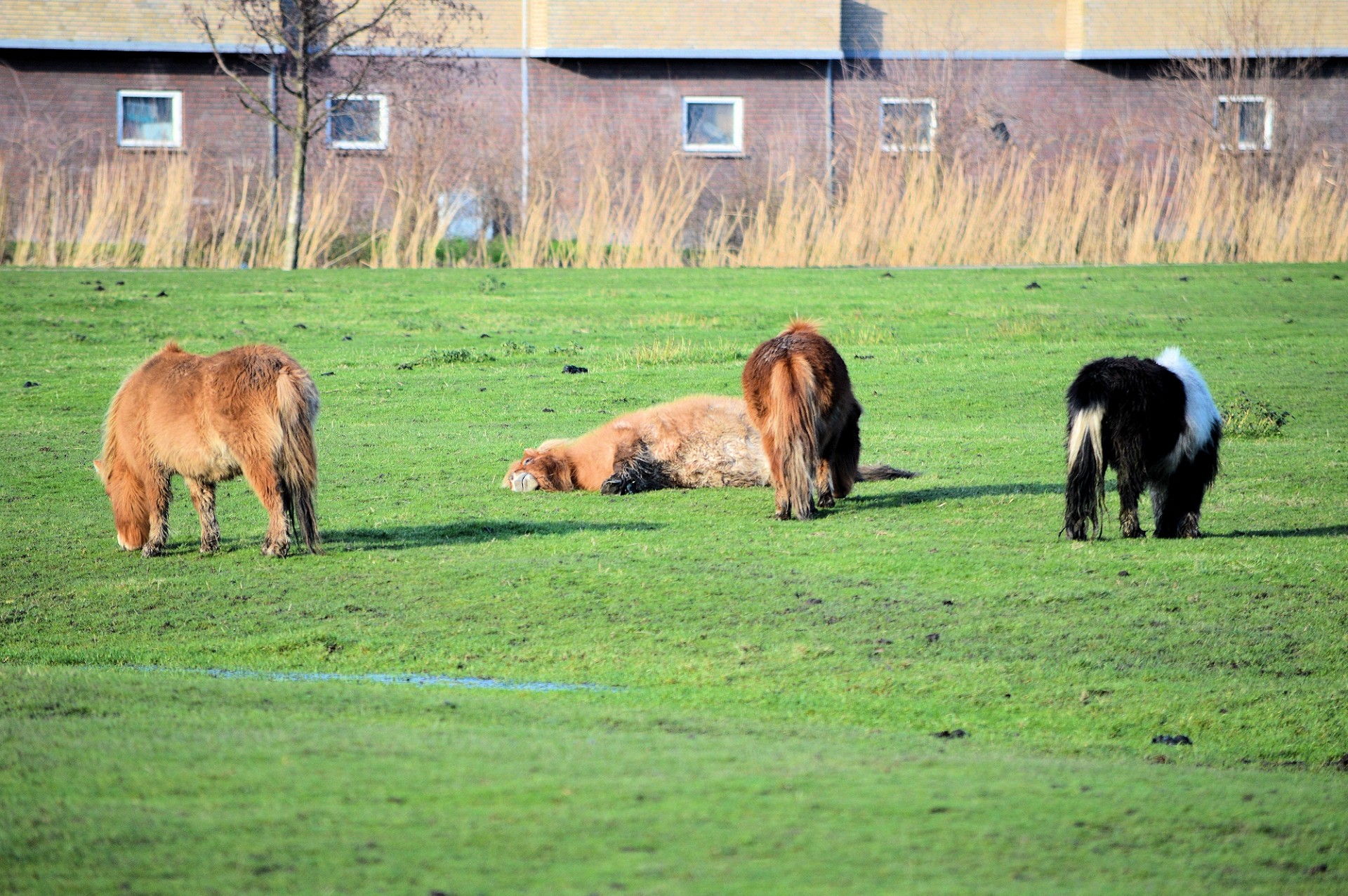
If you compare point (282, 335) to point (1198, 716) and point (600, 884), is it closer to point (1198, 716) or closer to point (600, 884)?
point (1198, 716)

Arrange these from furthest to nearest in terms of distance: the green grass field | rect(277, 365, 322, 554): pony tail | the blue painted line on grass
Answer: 1. rect(277, 365, 322, 554): pony tail
2. the blue painted line on grass
3. the green grass field

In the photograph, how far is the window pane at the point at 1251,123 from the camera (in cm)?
2908

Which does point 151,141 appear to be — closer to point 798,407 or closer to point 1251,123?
point 1251,123

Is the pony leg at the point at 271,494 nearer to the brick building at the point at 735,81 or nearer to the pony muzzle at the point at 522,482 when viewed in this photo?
the pony muzzle at the point at 522,482

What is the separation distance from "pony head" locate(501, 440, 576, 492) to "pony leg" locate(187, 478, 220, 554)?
2.75 metres

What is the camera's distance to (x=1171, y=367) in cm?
884

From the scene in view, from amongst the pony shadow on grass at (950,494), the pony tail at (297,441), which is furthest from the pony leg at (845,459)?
the pony tail at (297,441)

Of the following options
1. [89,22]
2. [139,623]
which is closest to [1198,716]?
[139,623]

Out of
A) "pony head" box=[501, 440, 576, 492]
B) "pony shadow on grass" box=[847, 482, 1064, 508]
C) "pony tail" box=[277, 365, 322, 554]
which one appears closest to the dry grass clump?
"pony head" box=[501, 440, 576, 492]

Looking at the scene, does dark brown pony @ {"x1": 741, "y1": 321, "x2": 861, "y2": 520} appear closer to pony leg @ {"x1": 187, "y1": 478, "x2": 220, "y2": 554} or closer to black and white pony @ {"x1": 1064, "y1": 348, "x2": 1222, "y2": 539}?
black and white pony @ {"x1": 1064, "y1": 348, "x2": 1222, "y2": 539}

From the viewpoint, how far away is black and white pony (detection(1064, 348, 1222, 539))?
834 centimetres

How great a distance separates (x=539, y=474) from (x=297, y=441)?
3308 mm

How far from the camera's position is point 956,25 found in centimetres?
3494

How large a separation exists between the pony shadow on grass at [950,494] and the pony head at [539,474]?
2.29m
